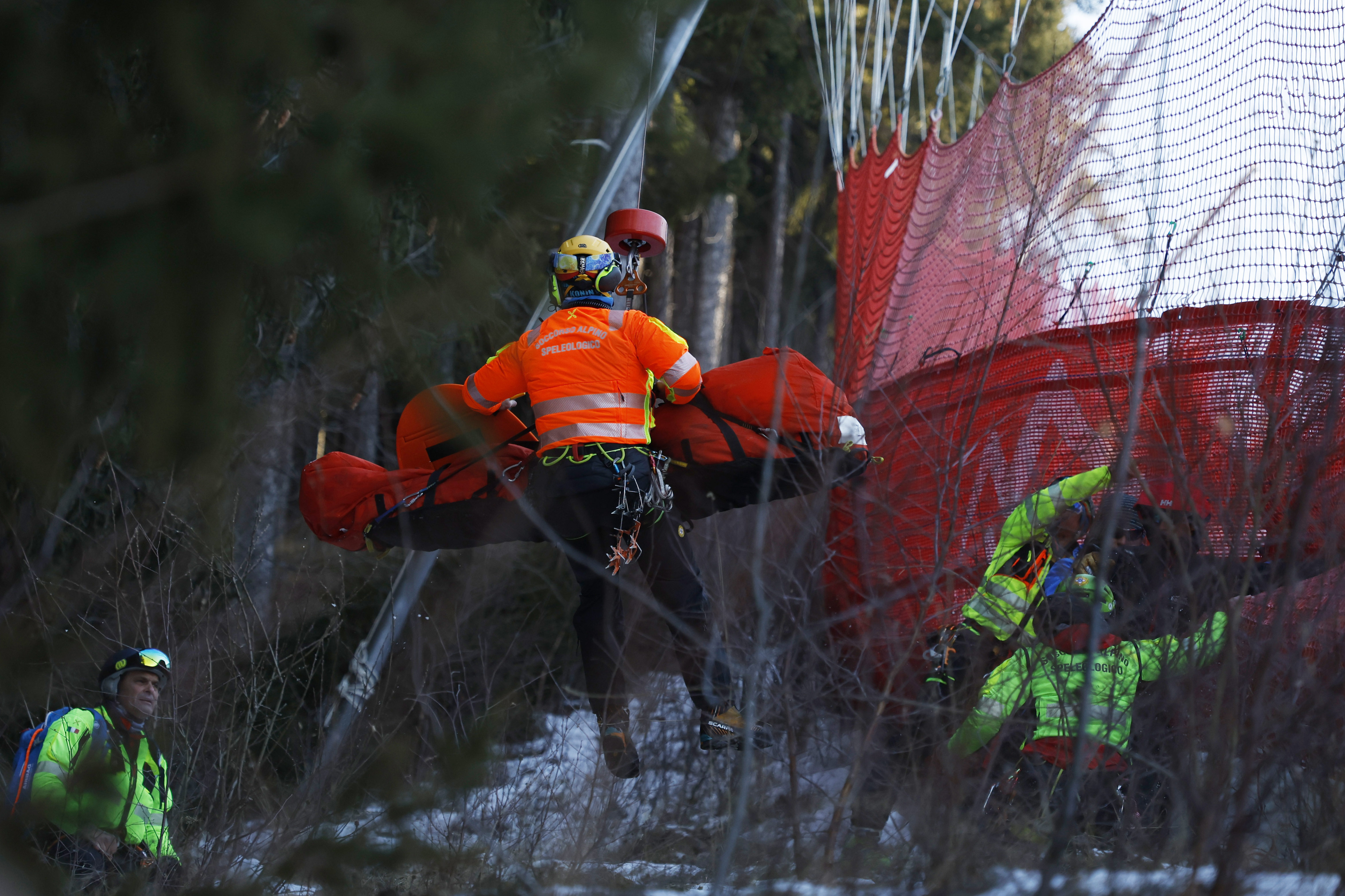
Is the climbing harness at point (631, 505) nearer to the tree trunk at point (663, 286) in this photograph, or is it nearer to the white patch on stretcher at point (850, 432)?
the white patch on stretcher at point (850, 432)

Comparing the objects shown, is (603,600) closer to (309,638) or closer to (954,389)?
(954,389)

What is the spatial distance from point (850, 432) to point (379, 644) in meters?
2.41

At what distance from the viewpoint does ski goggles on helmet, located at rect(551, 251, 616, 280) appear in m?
4.34

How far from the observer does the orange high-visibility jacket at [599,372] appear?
4.29 metres

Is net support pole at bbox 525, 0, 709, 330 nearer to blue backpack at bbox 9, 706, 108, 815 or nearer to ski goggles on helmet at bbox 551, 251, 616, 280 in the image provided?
ski goggles on helmet at bbox 551, 251, 616, 280

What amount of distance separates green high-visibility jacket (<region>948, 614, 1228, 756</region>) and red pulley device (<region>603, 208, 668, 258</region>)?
2202 millimetres

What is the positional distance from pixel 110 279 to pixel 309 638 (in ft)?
15.7

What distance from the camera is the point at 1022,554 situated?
3.94m

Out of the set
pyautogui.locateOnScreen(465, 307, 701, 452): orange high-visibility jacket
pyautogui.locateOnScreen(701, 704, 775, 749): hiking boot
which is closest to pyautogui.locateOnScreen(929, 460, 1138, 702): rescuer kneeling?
pyautogui.locateOnScreen(701, 704, 775, 749): hiking boot

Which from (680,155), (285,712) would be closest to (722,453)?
(680,155)

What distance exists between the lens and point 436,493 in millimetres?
4516

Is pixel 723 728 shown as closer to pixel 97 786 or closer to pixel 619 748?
pixel 619 748

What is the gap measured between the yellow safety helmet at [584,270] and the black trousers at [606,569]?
0.63m

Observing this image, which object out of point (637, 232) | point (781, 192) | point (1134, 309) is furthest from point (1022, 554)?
point (781, 192)
